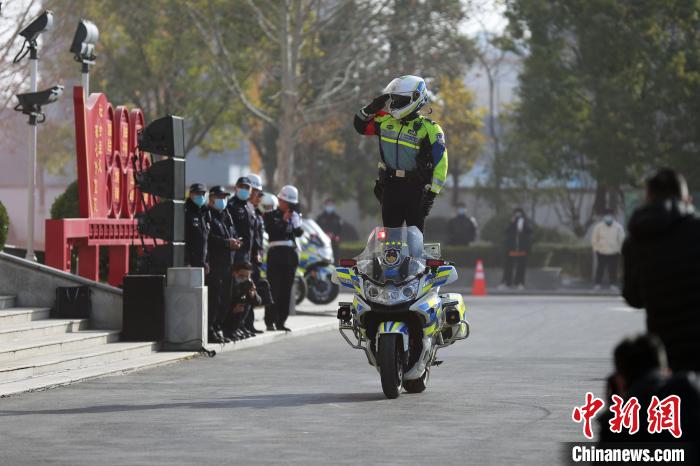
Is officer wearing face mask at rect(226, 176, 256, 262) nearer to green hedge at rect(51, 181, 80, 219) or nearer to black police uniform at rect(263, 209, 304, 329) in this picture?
black police uniform at rect(263, 209, 304, 329)

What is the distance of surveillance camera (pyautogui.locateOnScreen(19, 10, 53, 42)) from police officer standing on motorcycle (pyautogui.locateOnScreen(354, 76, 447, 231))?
1080cm

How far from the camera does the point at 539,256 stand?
141 ft

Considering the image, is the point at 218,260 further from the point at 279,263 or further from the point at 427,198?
the point at 427,198

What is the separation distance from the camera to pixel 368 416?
41.4ft

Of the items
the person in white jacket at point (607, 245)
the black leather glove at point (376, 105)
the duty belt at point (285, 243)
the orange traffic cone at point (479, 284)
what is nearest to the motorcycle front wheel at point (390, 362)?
the black leather glove at point (376, 105)

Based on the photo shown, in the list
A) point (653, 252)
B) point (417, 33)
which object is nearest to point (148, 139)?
point (653, 252)

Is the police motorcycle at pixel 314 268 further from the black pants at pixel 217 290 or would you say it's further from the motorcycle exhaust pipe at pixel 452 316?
the motorcycle exhaust pipe at pixel 452 316

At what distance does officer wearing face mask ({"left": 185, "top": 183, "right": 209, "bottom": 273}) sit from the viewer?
19625 millimetres

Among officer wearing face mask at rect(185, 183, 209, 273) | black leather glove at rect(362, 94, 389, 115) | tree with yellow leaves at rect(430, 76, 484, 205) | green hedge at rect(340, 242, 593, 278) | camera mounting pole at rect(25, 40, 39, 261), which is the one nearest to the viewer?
black leather glove at rect(362, 94, 389, 115)

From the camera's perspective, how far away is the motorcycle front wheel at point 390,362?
13.6 meters

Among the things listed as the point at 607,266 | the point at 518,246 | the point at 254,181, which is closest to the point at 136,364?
the point at 254,181

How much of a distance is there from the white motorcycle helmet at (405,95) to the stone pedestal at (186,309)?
5223mm

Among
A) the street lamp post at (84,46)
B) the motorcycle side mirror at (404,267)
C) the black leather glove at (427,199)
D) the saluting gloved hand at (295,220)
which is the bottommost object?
the motorcycle side mirror at (404,267)

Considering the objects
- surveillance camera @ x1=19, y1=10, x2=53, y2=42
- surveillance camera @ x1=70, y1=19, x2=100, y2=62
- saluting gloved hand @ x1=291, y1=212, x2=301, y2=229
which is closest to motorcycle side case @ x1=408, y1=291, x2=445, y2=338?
saluting gloved hand @ x1=291, y1=212, x2=301, y2=229
